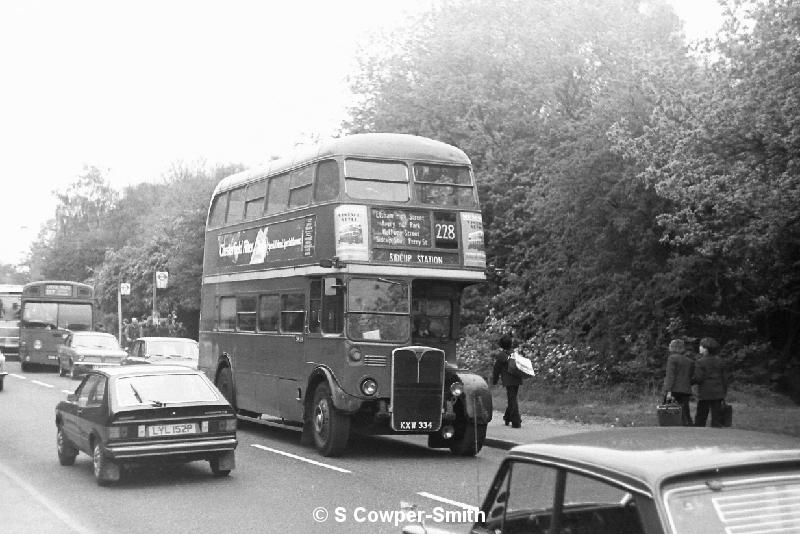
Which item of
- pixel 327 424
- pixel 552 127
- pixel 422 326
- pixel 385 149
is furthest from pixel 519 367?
pixel 552 127

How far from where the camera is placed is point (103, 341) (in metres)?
36.6

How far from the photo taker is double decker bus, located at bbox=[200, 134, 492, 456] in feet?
51.3

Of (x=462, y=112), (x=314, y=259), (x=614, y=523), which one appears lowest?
(x=614, y=523)

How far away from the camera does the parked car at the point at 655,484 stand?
4.01 m

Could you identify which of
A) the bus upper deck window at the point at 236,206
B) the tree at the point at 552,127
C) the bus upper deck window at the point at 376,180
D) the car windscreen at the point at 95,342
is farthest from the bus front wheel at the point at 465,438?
the car windscreen at the point at 95,342

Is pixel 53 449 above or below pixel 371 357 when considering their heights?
below

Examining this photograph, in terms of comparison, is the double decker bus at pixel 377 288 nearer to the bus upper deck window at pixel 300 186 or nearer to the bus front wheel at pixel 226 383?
the bus upper deck window at pixel 300 186

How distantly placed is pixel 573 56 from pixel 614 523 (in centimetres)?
2784

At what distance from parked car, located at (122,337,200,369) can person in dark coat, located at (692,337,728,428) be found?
15.9m

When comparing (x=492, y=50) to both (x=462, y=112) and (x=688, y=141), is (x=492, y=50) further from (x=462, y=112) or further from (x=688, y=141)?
(x=688, y=141)

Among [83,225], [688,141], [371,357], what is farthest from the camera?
[83,225]

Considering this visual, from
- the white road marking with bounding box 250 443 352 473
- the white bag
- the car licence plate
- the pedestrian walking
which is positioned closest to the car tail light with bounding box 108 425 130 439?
the car licence plate

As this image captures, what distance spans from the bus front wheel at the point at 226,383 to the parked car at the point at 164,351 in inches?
324

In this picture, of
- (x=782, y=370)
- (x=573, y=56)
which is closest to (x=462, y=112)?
(x=573, y=56)
